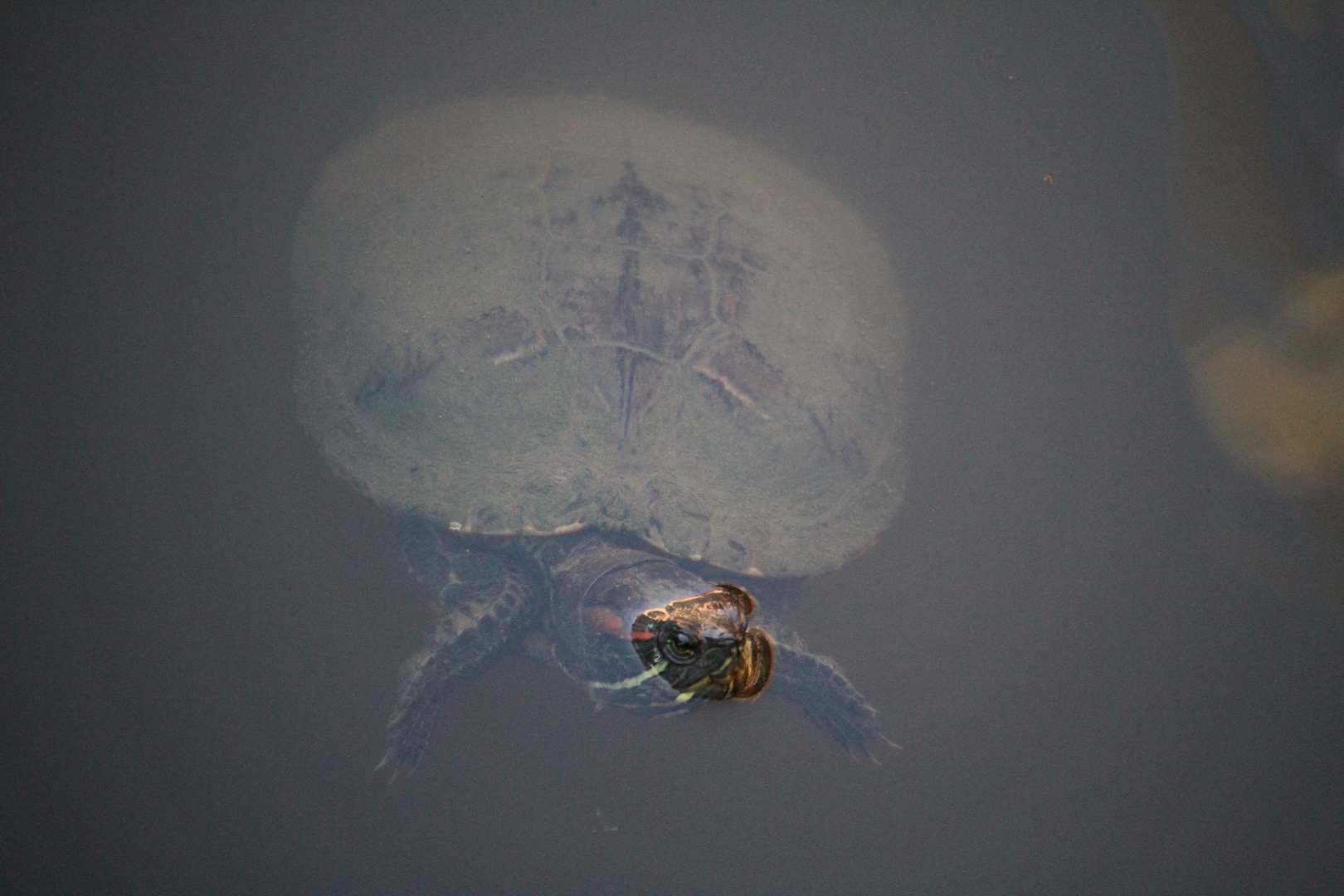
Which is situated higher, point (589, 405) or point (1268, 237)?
point (1268, 237)

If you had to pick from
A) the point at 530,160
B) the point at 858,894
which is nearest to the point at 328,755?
the point at 858,894

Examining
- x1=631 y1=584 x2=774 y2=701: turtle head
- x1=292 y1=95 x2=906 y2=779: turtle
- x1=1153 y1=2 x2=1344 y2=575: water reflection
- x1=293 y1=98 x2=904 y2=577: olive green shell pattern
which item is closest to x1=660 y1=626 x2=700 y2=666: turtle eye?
x1=631 y1=584 x2=774 y2=701: turtle head

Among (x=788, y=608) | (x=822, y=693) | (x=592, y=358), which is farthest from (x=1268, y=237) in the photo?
(x=592, y=358)

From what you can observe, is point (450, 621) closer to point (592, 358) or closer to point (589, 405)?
point (589, 405)

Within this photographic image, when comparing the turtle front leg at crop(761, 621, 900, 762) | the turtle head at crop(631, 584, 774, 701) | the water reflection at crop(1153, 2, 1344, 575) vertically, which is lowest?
the turtle front leg at crop(761, 621, 900, 762)

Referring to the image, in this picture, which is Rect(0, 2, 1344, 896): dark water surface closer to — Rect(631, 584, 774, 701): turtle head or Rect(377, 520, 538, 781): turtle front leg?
Rect(377, 520, 538, 781): turtle front leg

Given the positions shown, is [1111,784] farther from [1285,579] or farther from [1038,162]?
[1038,162]
